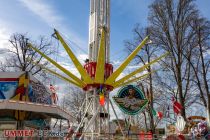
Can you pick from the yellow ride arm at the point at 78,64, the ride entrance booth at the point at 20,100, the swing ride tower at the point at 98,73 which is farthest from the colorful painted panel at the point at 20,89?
the swing ride tower at the point at 98,73

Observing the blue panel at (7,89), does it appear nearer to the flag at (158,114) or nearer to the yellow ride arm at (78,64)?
the yellow ride arm at (78,64)

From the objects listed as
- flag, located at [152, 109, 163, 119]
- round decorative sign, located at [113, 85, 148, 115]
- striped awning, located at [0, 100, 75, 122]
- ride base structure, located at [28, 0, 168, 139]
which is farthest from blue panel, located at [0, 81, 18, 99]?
flag, located at [152, 109, 163, 119]

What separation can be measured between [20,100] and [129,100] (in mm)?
7260

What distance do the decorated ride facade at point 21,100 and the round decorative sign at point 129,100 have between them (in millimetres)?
4247

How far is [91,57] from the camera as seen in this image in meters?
25.4

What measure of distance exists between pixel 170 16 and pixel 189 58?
13.5 feet

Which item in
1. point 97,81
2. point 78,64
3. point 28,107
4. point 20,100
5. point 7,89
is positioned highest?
point 78,64

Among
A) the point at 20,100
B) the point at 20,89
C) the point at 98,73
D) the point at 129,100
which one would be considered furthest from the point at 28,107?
the point at 129,100

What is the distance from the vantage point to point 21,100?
868 inches

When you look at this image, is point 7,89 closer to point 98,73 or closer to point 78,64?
point 78,64

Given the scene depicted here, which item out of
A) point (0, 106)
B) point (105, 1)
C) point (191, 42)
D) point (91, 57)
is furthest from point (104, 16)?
point (0, 106)

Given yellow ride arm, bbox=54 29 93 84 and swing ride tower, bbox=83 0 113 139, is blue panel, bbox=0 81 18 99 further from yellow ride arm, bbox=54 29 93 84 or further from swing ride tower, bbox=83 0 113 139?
swing ride tower, bbox=83 0 113 139

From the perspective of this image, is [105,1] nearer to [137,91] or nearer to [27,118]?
[137,91]

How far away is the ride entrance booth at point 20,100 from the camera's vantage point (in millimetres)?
20797
